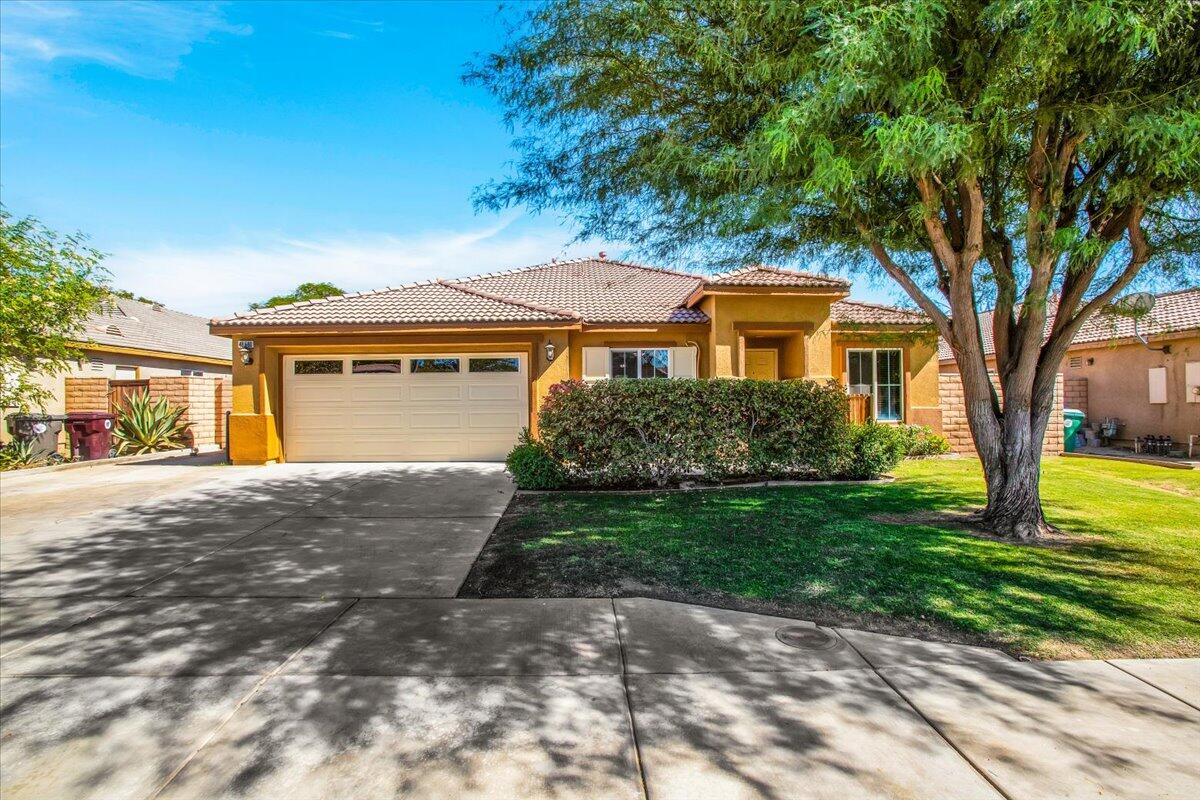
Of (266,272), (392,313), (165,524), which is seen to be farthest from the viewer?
(266,272)

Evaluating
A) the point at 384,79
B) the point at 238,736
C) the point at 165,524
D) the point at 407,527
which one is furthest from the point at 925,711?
the point at 384,79

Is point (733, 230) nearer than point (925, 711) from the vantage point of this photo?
No

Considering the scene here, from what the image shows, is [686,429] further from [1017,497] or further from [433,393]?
[433,393]

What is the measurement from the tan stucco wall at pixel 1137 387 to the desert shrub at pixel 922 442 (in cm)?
494

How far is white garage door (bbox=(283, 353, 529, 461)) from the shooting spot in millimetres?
12711

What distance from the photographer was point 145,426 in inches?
584

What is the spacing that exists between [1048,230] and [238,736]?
7.49m

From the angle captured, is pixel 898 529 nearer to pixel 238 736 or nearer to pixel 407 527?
pixel 407 527

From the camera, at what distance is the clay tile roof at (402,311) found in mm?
11977

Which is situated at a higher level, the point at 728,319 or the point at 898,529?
the point at 728,319

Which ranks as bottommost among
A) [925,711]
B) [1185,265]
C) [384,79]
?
[925,711]

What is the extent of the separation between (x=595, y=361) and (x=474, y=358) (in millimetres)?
2783

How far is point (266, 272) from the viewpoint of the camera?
22109 millimetres

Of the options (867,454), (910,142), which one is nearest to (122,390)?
(867,454)
